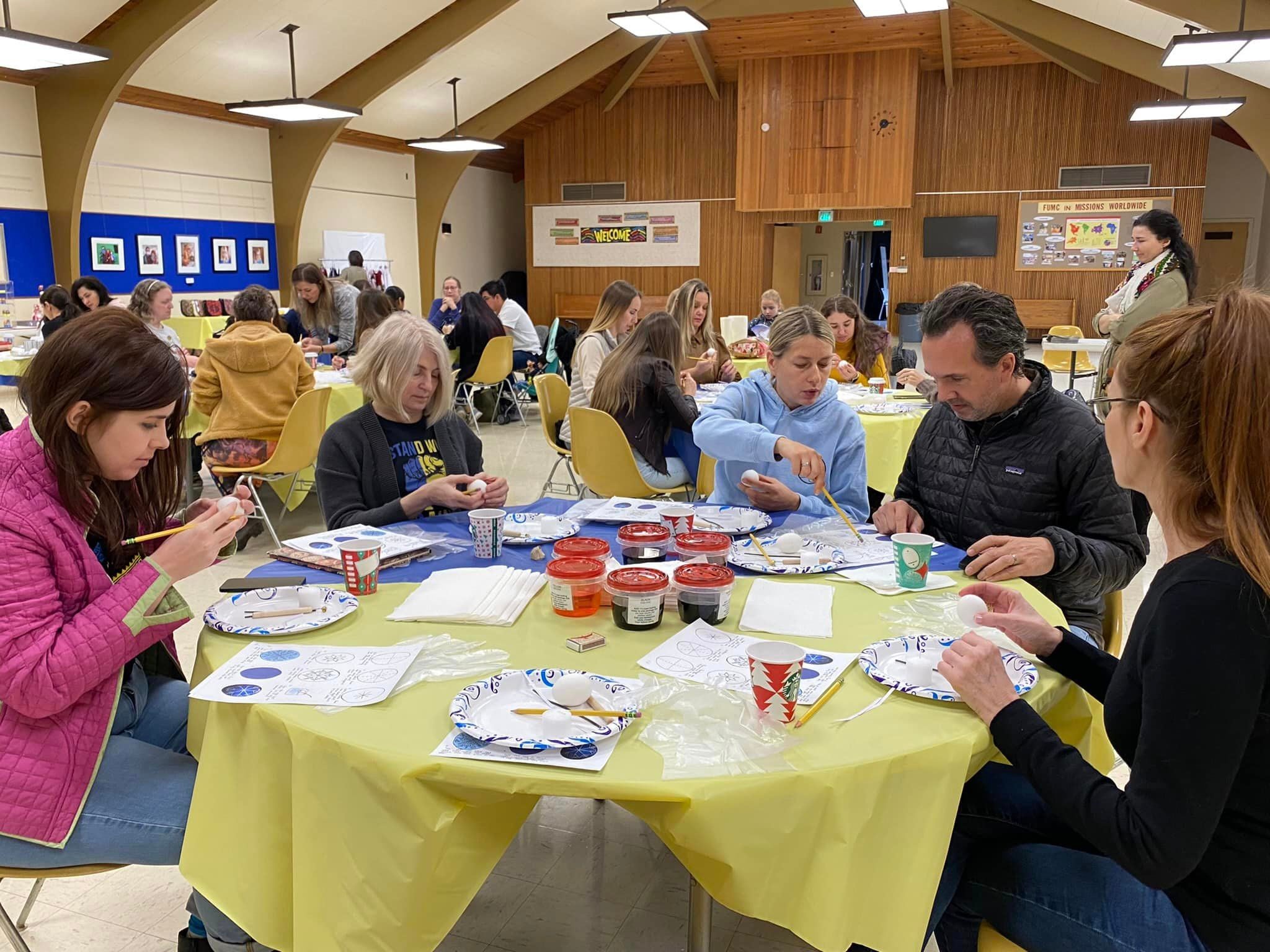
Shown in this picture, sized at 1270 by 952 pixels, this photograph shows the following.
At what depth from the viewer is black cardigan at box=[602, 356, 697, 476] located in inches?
169

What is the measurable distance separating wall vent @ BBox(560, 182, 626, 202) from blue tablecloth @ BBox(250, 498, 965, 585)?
12356mm

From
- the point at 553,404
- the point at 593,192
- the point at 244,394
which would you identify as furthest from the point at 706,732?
the point at 593,192

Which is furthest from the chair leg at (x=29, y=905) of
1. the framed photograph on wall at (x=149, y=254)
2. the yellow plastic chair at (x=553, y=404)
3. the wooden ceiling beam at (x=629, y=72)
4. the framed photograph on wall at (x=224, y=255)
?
the wooden ceiling beam at (x=629, y=72)

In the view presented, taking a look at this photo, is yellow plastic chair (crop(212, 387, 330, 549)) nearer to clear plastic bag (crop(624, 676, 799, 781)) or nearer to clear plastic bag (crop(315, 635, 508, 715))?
clear plastic bag (crop(315, 635, 508, 715))

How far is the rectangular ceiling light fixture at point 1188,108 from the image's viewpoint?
356 inches

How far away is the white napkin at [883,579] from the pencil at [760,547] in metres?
0.12

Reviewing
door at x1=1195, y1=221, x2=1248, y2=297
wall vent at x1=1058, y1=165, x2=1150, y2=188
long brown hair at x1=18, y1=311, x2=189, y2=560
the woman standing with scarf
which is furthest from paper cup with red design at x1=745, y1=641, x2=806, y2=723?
door at x1=1195, y1=221, x2=1248, y2=297

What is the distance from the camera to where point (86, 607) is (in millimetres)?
1522

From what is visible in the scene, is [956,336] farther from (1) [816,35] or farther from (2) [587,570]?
(1) [816,35]

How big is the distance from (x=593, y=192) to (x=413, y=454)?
39.8ft

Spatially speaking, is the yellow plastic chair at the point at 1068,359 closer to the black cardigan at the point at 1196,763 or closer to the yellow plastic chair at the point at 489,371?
the yellow plastic chair at the point at 489,371

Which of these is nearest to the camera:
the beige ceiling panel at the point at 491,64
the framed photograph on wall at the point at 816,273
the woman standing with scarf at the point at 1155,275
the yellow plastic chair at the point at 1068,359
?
the woman standing with scarf at the point at 1155,275

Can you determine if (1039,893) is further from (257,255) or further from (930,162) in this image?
(930,162)

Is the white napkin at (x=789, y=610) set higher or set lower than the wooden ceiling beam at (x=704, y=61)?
lower
